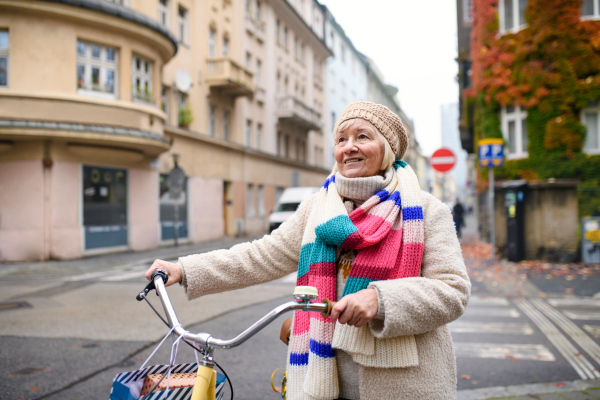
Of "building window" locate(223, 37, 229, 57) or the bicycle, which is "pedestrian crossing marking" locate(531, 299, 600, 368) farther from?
"building window" locate(223, 37, 229, 57)

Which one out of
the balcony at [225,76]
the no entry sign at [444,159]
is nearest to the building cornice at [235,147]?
the balcony at [225,76]

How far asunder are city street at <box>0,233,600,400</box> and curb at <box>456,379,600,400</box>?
22mm

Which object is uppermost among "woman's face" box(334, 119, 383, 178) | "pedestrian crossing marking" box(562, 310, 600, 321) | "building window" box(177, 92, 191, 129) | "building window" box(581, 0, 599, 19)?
"building window" box(581, 0, 599, 19)

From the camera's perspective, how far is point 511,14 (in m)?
15.2

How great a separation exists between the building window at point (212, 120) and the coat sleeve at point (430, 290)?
2305 cm

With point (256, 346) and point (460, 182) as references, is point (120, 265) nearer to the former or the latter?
point (256, 346)

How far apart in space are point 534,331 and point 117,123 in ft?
45.4

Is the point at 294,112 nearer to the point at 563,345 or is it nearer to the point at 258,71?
the point at 258,71

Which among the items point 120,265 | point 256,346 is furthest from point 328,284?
point 120,265

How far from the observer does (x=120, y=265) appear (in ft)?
44.9

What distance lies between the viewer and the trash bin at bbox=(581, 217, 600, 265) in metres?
12.3

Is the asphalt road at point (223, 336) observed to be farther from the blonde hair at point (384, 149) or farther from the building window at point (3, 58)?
the building window at point (3, 58)

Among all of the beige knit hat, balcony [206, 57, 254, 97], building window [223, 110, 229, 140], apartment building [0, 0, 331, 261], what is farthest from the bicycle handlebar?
building window [223, 110, 229, 140]

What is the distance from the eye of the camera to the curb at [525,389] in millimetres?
3926
